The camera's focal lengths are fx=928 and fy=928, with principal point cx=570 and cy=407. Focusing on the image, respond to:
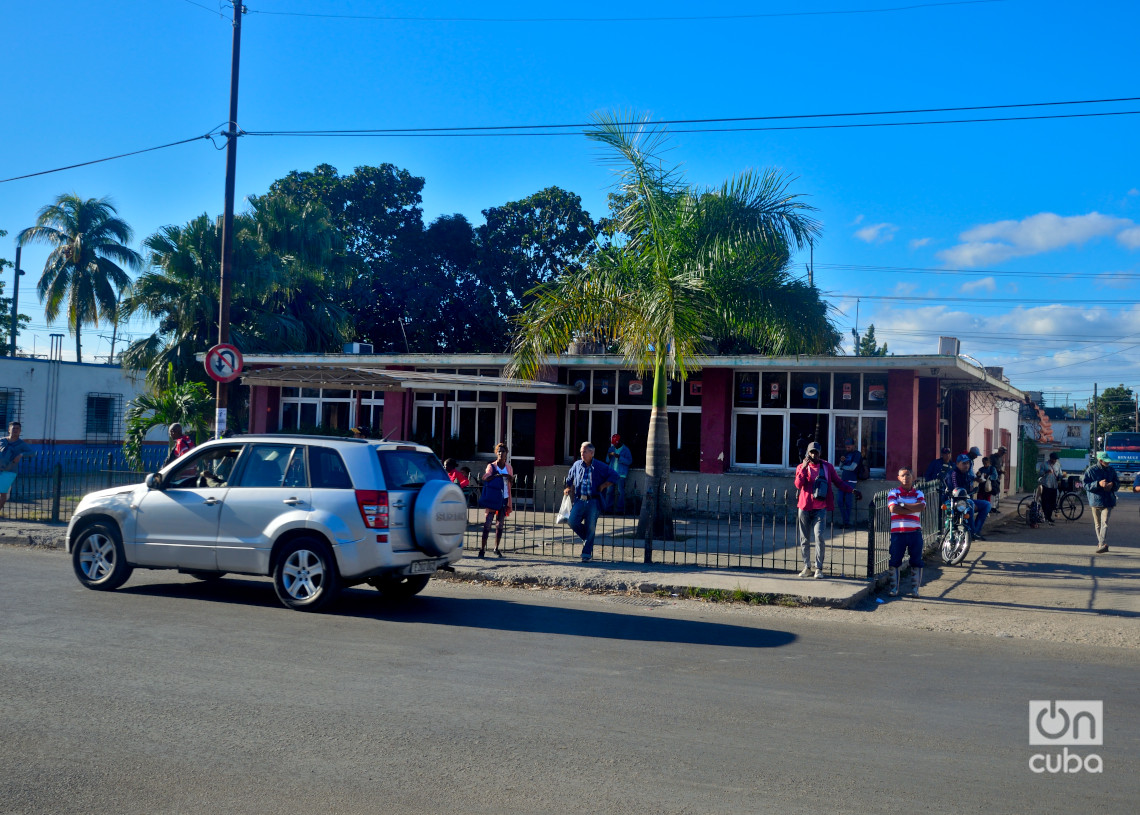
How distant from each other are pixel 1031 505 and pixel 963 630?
1348cm

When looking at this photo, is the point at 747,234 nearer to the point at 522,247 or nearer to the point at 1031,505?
the point at 1031,505

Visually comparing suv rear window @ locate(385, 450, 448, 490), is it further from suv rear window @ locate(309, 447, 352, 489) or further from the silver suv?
suv rear window @ locate(309, 447, 352, 489)

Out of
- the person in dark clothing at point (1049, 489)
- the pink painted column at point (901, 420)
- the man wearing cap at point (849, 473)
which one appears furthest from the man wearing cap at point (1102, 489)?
the person in dark clothing at point (1049, 489)

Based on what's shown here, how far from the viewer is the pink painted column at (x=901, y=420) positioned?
762 inches

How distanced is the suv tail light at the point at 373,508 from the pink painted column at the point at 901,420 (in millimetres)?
13413

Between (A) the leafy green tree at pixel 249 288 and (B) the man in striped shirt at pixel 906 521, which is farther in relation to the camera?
(A) the leafy green tree at pixel 249 288

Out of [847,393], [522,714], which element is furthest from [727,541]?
[522,714]

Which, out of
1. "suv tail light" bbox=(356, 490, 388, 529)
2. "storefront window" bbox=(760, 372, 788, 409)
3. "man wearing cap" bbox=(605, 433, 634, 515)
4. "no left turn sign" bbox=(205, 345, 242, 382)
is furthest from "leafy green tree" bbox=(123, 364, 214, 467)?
"suv tail light" bbox=(356, 490, 388, 529)

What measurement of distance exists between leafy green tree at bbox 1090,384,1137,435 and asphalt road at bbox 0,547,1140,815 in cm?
8561

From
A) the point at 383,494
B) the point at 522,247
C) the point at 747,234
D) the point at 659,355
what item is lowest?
the point at 383,494

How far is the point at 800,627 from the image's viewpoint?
930cm

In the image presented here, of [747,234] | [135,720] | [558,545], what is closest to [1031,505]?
[747,234]

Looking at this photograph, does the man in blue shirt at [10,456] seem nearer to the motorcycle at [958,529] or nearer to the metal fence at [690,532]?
the metal fence at [690,532]

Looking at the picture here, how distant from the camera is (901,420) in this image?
63.9 ft
